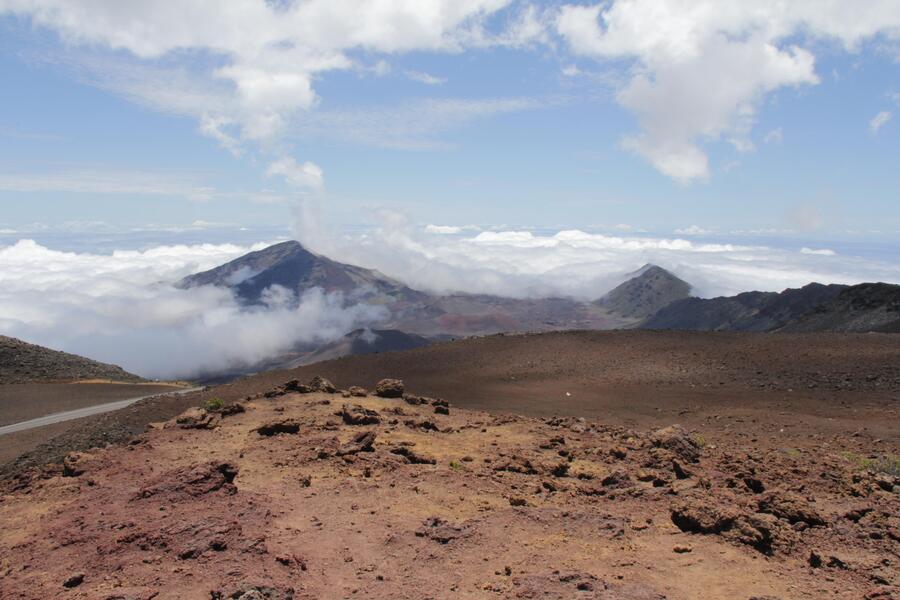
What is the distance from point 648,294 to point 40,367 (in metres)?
163

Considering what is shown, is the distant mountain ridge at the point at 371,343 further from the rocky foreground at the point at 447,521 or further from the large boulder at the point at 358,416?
the rocky foreground at the point at 447,521

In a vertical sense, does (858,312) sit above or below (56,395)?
above

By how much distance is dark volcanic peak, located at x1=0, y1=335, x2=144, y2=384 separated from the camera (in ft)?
109

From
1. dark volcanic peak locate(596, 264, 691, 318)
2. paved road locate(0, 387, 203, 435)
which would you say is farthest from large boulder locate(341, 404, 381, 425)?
dark volcanic peak locate(596, 264, 691, 318)

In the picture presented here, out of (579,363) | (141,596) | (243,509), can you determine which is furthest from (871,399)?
(141,596)

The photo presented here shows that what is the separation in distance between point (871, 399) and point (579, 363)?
10052mm

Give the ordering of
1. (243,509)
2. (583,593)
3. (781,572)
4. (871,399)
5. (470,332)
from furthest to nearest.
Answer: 1. (470,332)
2. (871,399)
3. (243,509)
4. (781,572)
5. (583,593)

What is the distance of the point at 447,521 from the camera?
6906mm

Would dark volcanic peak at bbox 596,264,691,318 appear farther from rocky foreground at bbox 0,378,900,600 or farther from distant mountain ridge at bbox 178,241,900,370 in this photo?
rocky foreground at bbox 0,378,900,600

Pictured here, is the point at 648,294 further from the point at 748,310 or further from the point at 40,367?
the point at 40,367

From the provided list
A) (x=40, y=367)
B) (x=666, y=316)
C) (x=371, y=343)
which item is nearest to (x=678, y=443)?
(x=40, y=367)

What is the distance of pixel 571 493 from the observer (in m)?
7.86

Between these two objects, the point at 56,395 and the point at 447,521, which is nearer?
the point at 447,521

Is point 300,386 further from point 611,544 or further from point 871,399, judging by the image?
point 871,399
